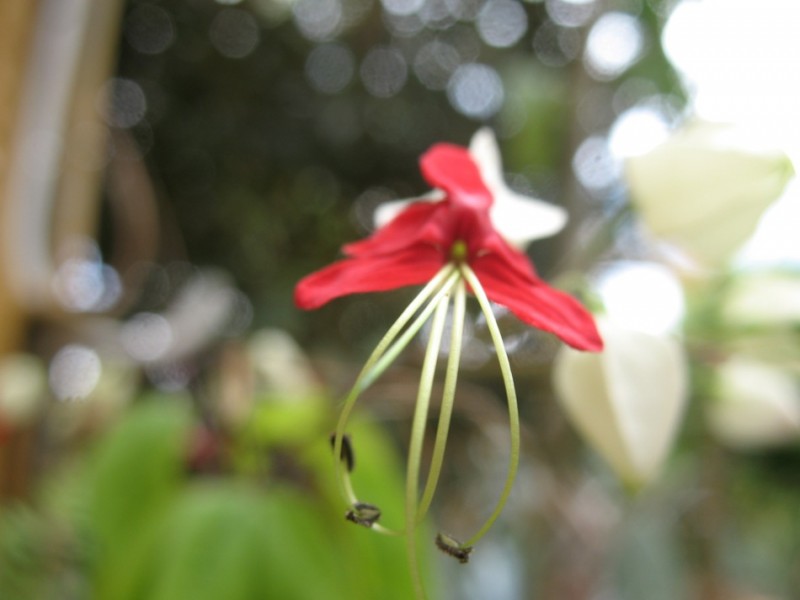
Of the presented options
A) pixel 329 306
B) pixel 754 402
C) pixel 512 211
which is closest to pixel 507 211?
pixel 512 211

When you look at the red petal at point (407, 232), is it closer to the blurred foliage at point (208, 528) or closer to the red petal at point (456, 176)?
the red petal at point (456, 176)

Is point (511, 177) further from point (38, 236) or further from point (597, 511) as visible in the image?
point (38, 236)

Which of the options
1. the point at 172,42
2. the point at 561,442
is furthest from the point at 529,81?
the point at 172,42

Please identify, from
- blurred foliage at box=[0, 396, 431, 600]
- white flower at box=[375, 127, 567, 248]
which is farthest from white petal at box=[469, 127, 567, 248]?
blurred foliage at box=[0, 396, 431, 600]

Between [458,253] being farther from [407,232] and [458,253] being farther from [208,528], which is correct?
[208,528]

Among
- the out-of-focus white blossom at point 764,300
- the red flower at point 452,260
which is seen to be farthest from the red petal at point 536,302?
the out-of-focus white blossom at point 764,300
